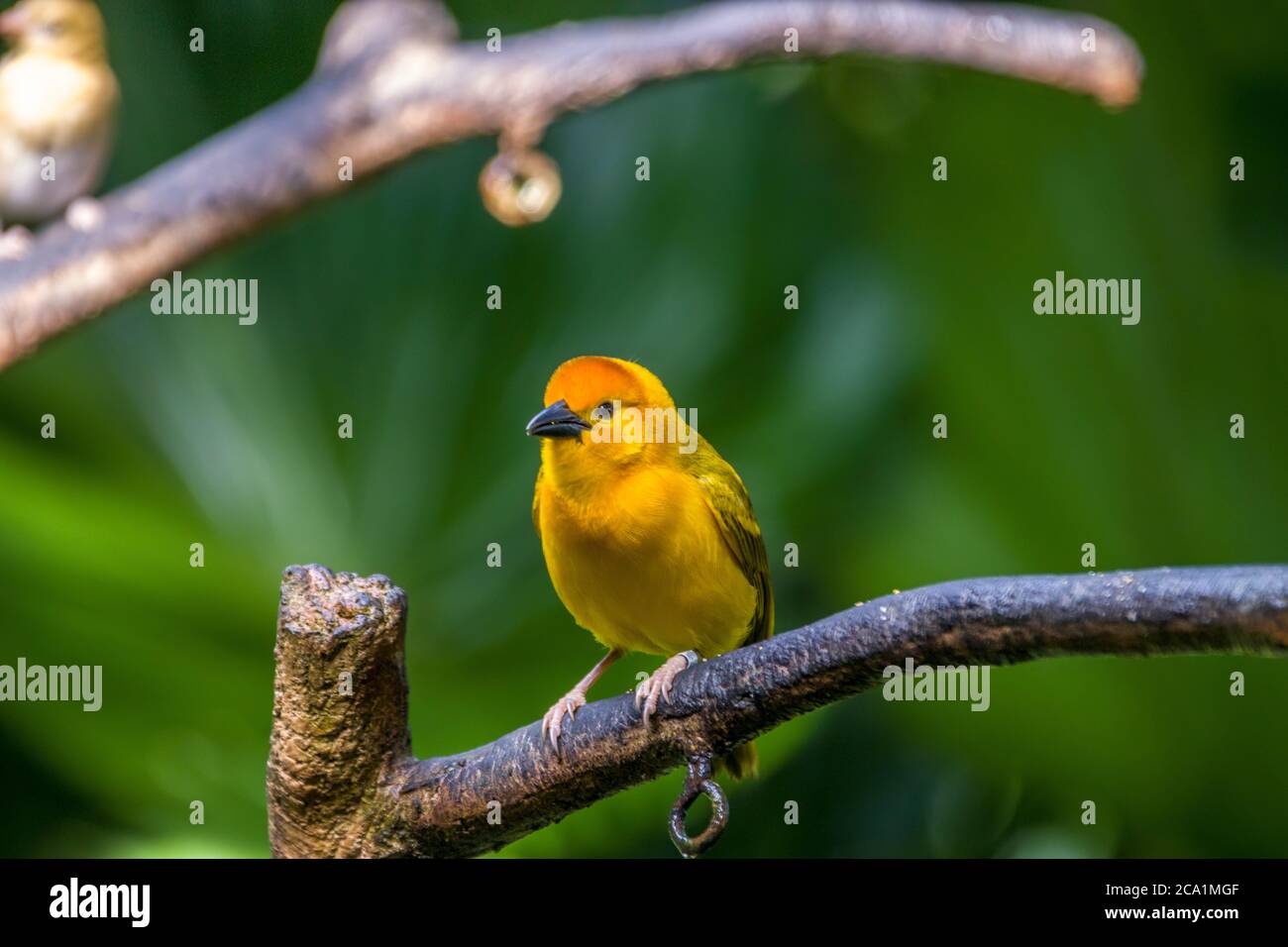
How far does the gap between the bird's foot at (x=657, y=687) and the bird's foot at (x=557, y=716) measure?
12 cm

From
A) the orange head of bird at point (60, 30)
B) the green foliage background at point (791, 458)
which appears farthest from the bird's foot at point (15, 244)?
the orange head of bird at point (60, 30)

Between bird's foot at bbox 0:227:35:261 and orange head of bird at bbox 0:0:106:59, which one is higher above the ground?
orange head of bird at bbox 0:0:106:59

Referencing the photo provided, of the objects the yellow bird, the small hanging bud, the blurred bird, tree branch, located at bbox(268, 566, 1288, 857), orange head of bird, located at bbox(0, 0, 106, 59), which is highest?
orange head of bird, located at bbox(0, 0, 106, 59)

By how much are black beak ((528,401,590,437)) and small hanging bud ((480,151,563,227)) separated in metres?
0.66

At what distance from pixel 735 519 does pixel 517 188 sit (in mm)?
827

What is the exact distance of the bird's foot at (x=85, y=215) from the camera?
2.97 m

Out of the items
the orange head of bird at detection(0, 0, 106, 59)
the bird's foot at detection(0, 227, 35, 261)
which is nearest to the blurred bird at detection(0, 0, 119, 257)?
the orange head of bird at detection(0, 0, 106, 59)

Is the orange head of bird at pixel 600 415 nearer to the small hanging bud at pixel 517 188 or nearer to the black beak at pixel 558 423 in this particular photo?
the black beak at pixel 558 423

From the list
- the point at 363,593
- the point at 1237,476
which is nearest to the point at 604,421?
the point at 363,593

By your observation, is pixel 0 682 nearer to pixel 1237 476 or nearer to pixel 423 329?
pixel 423 329

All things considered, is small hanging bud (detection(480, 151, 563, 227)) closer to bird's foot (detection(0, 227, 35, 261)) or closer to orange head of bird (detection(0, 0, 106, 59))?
bird's foot (detection(0, 227, 35, 261))

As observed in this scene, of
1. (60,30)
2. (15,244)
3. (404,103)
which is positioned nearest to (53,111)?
(60,30)

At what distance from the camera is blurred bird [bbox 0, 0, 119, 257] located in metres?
3.33

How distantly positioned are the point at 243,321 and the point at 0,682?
3.24 ft
